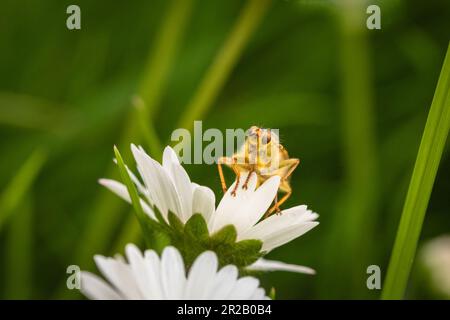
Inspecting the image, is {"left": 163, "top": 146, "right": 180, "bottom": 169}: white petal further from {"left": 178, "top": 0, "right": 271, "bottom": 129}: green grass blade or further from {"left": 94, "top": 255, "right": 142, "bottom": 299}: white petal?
{"left": 178, "top": 0, "right": 271, "bottom": 129}: green grass blade

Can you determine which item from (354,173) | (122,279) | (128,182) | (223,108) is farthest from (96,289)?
(223,108)

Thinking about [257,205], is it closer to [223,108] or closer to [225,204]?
[225,204]

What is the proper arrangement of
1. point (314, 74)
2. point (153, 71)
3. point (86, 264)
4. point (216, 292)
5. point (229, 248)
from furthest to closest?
1. point (314, 74)
2. point (153, 71)
3. point (86, 264)
4. point (229, 248)
5. point (216, 292)

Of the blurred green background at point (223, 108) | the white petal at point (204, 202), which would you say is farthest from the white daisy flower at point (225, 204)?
the blurred green background at point (223, 108)
